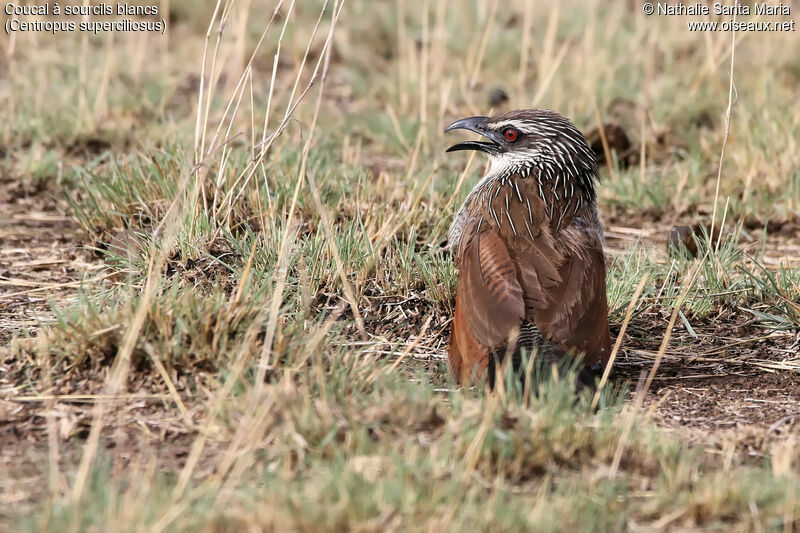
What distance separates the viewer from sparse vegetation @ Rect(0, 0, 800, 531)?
9.51ft

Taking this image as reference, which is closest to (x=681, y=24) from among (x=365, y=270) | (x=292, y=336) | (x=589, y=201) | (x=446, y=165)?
(x=446, y=165)

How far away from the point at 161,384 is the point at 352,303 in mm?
796

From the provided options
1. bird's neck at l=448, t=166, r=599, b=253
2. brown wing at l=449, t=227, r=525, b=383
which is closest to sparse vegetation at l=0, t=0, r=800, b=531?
brown wing at l=449, t=227, r=525, b=383

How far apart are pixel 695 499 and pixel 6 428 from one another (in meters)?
2.27

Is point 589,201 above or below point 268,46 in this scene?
below

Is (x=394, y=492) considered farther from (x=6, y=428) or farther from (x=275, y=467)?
(x=6, y=428)

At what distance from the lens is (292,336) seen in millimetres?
3719

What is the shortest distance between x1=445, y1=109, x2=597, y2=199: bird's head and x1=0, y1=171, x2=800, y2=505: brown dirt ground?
817 millimetres

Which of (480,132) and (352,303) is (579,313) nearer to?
(352,303)

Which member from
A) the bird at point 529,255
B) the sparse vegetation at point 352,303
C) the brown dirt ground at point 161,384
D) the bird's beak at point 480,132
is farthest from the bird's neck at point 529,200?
the brown dirt ground at point 161,384

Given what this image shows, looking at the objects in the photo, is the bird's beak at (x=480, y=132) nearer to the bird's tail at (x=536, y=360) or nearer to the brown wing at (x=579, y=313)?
the brown wing at (x=579, y=313)

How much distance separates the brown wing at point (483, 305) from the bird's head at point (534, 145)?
0.78 meters

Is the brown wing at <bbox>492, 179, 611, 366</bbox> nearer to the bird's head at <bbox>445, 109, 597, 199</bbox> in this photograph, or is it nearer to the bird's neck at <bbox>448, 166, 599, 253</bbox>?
the bird's neck at <bbox>448, 166, 599, 253</bbox>

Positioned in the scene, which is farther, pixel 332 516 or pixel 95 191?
pixel 95 191
